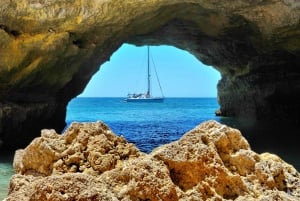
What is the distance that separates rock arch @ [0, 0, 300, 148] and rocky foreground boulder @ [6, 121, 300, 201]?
867cm

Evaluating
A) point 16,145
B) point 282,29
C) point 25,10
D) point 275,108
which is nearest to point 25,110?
point 16,145

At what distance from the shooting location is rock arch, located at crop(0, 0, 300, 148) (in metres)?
12.3

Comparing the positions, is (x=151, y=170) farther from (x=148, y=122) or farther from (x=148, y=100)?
(x=148, y=100)

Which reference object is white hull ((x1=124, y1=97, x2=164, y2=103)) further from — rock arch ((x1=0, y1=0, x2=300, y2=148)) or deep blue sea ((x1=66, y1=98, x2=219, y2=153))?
rock arch ((x1=0, y1=0, x2=300, y2=148))

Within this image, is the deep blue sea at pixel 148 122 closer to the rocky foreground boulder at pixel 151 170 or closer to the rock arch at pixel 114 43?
the rock arch at pixel 114 43

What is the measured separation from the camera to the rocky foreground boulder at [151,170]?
2803mm

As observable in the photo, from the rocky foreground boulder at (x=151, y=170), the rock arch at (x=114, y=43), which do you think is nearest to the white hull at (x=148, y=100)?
the rock arch at (x=114, y=43)

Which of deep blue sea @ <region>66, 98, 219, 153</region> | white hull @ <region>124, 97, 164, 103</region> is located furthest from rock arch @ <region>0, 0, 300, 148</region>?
white hull @ <region>124, 97, 164, 103</region>

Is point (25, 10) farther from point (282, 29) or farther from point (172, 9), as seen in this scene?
point (282, 29)

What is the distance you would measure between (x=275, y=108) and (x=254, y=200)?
19733mm

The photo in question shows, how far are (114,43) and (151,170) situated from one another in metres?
14.3

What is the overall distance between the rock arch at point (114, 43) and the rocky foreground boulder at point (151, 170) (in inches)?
341

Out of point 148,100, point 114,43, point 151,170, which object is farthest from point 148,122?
point 148,100

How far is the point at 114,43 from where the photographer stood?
669 inches
